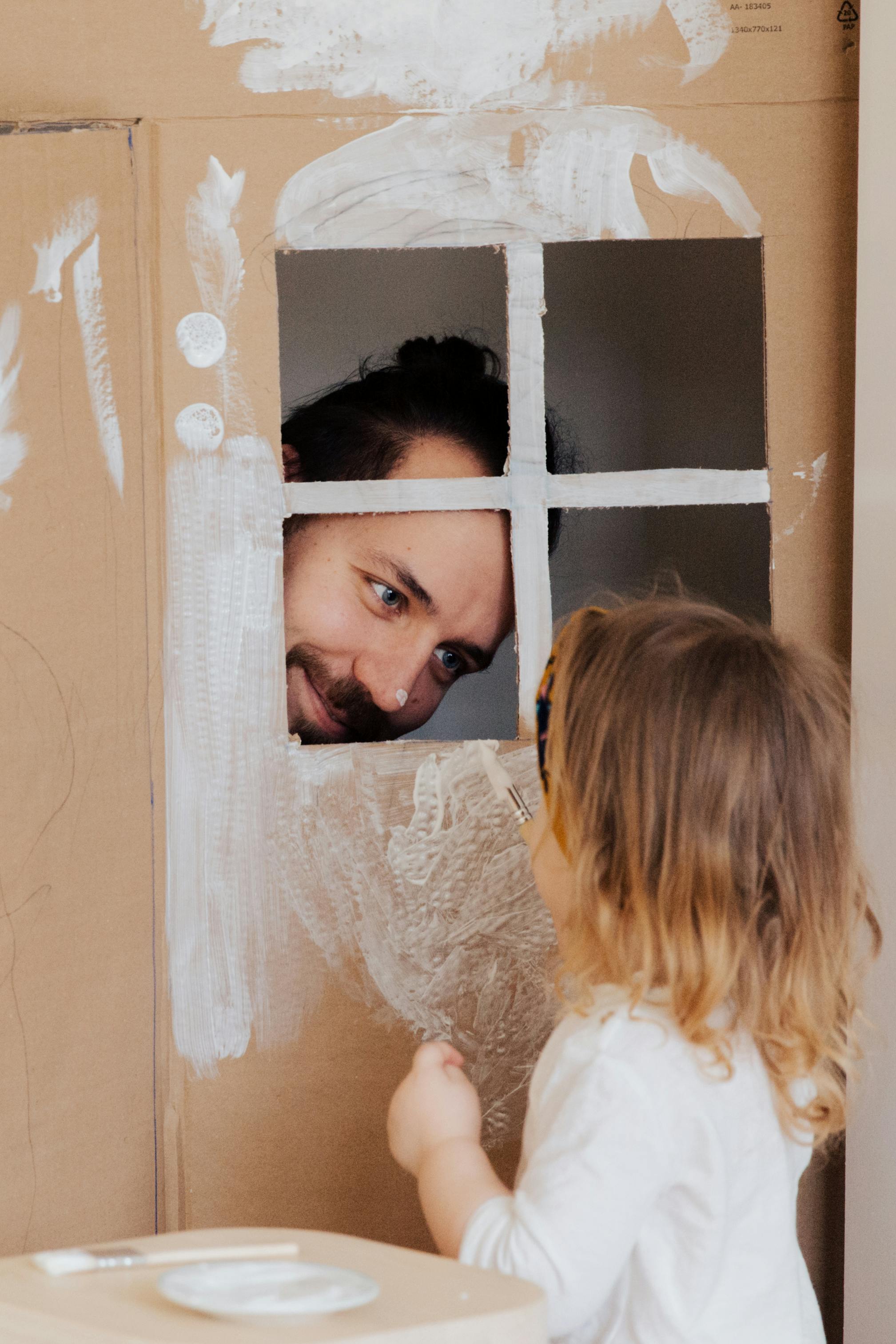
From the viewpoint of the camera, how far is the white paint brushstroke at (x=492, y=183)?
1.24 metres

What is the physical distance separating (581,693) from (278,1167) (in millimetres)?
704

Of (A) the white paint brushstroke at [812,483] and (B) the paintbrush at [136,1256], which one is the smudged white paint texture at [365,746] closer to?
(A) the white paint brushstroke at [812,483]

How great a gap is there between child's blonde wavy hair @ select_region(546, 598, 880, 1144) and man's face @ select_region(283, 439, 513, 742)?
0.42 metres

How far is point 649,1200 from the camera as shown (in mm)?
750

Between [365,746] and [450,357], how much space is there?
42cm

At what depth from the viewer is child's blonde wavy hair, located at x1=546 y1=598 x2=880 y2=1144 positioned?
2.65ft

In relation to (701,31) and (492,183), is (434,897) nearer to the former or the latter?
(492,183)

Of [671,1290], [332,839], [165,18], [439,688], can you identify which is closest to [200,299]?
[165,18]

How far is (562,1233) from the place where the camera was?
28.6 inches

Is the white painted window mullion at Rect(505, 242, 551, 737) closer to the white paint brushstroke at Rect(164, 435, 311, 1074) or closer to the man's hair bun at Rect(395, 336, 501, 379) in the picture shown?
the man's hair bun at Rect(395, 336, 501, 379)

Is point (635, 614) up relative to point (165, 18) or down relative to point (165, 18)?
down

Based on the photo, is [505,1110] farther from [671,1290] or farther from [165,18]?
[165,18]

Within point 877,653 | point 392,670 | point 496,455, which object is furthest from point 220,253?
point 877,653

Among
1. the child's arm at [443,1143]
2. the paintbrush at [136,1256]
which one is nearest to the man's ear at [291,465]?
the child's arm at [443,1143]
